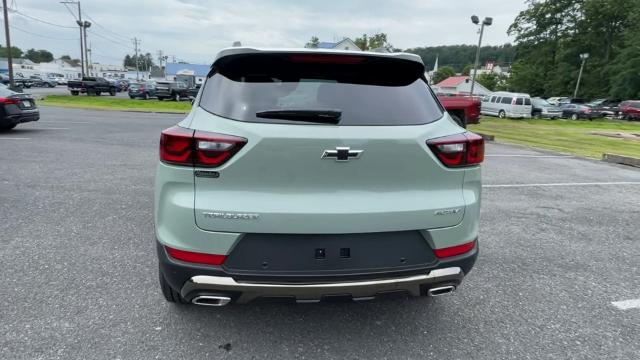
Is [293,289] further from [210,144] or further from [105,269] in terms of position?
[105,269]

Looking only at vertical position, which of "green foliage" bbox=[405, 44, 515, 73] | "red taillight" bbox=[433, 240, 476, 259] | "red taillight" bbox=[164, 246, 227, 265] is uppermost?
"green foliage" bbox=[405, 44, 515, 73]

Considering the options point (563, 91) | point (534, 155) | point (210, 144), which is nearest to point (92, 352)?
point (210, 144)

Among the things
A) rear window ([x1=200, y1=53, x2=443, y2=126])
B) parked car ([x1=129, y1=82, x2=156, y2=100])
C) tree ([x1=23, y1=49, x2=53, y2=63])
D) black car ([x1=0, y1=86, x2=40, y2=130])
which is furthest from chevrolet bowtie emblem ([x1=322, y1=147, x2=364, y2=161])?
tree ([x1=23, y1=49, x2=53, y2=63])

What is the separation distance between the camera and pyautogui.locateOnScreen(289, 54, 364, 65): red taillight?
7.54ft

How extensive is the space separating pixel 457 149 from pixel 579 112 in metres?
37.6

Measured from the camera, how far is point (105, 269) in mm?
3363

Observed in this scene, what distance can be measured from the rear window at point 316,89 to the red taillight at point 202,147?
159 millimetres

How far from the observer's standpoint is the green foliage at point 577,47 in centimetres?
4843

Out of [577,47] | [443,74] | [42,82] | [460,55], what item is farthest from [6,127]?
[460,55]

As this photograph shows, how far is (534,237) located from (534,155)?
25.6ft

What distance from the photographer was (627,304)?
3115mm

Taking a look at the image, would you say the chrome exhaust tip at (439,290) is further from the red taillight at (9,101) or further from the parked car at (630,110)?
the parked car at (630,110)

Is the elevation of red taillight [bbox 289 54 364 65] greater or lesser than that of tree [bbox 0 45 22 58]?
lesser

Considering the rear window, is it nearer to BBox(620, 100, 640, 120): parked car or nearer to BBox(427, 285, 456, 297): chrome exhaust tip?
BBox(427, 285, 456, 297): chrome exhaust tip
